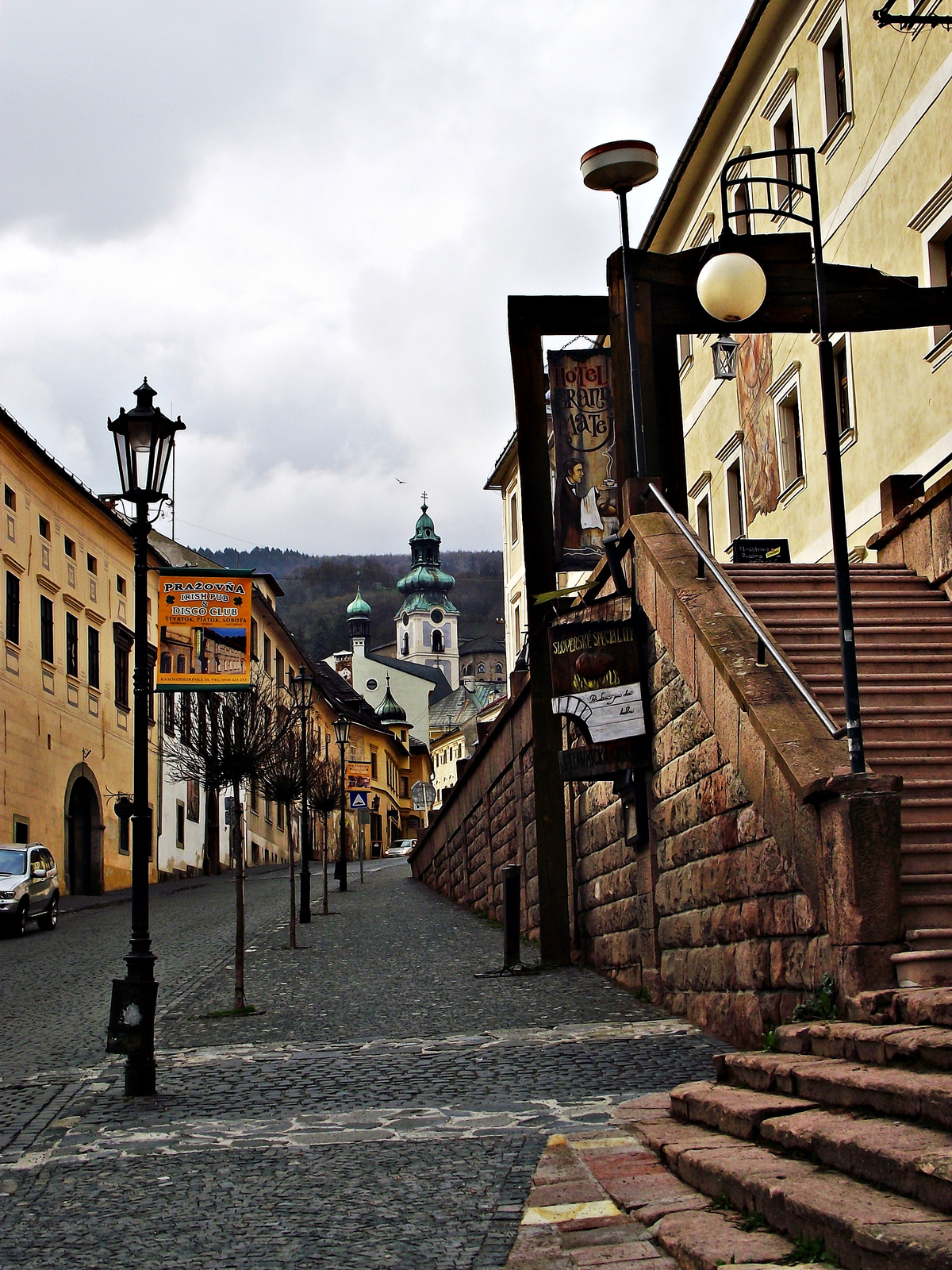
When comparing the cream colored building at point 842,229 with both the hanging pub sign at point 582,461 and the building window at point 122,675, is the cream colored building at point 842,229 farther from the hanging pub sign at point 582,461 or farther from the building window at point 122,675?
the building window at point 122,675

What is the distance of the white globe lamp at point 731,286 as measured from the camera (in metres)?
9.34

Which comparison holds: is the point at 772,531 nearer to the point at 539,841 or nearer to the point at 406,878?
the point at 539,841

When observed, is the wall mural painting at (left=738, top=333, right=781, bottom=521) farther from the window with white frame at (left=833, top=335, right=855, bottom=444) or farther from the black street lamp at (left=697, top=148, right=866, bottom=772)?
the black street lamp at (left=697, top=148, right=866, bottom=772)

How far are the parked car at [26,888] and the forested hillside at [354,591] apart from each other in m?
122

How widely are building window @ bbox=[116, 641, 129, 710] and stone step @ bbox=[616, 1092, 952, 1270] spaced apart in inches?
1598

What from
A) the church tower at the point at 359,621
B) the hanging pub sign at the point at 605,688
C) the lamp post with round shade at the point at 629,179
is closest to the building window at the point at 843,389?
the lamp post with round shade at the point at 629,179

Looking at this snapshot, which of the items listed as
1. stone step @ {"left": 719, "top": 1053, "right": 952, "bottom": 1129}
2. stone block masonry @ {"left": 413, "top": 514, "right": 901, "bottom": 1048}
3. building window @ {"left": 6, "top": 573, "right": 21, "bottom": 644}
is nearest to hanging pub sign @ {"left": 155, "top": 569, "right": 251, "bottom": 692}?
stone block masonry @ {"left": 413, "top": 514, "right": 901, "bottom": 1048}

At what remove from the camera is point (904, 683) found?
10.8 meters

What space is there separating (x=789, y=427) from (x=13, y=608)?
66.1 feet

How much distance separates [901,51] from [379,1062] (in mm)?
14354

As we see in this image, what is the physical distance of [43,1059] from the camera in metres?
11.3

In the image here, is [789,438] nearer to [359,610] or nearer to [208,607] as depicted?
[208,607]

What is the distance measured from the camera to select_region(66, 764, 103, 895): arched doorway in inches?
1571

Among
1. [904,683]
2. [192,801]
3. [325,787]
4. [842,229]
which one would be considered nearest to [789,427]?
[842,229]
